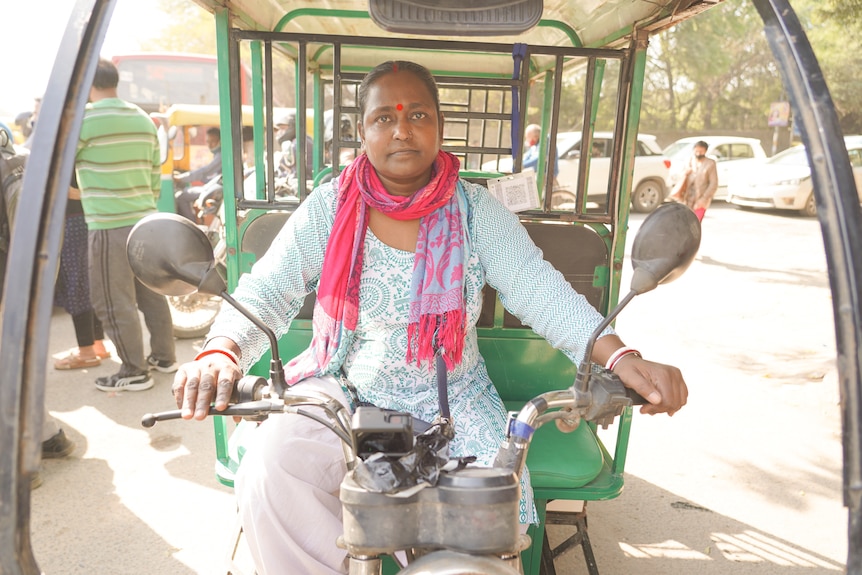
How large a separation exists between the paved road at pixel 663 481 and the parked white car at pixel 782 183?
8.48m

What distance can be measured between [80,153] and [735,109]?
94.9 ft

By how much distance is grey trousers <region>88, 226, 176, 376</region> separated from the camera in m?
4.03

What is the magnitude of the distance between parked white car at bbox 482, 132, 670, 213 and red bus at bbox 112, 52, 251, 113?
5.82 m

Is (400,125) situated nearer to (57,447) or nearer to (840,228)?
(840,228)

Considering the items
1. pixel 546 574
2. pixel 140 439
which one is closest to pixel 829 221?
pixel 546 574

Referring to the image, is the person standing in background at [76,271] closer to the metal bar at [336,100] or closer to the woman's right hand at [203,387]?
the metal bar at [336,100]

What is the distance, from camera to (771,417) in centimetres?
424

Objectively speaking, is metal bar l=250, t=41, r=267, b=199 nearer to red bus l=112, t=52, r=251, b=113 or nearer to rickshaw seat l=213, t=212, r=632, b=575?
rickshaw seat l=213, t=212, r=632, b=575

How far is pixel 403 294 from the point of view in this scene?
1.99m

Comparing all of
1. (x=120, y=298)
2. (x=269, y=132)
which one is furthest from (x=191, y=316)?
(x=269, y=132)

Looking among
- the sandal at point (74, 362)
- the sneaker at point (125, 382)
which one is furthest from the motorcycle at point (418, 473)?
the sandal at point (74, 362)

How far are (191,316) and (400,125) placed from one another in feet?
13.6

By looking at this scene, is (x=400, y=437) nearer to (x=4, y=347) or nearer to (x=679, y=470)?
(x=4, y=347)

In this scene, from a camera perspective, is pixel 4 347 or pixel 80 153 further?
pixel 80 153
